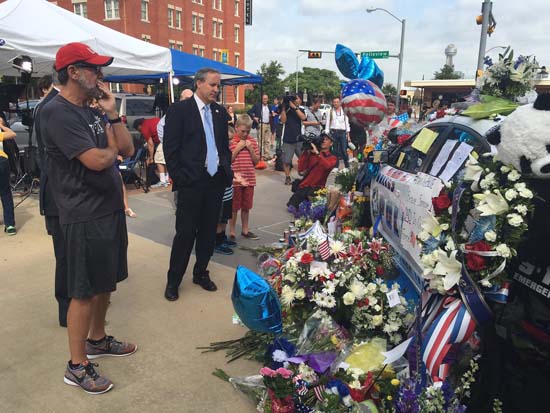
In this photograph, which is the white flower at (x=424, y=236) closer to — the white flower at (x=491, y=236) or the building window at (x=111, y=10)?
the white flower at (x=491, y=236)

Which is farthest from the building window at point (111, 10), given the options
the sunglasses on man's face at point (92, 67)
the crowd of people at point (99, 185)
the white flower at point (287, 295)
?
the white flower at point (287, 295)

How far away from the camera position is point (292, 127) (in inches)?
412

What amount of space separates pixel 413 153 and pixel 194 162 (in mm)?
1940

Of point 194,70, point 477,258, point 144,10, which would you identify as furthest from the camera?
point 144,10

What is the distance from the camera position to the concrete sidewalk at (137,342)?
2.88 m

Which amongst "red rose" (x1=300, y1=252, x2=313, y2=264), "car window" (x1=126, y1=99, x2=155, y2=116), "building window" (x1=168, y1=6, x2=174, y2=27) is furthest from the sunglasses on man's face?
"building window" (x1=168, y1=6, x2=174, y2=27)

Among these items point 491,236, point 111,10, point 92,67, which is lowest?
point 491,236

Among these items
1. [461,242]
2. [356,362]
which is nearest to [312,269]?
[356,362]

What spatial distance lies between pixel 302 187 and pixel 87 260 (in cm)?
407

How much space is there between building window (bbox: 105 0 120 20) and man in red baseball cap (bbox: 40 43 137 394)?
44.6 meters

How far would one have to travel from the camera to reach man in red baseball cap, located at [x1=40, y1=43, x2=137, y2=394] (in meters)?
2.63

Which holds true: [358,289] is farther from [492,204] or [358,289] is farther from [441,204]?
[492,204]

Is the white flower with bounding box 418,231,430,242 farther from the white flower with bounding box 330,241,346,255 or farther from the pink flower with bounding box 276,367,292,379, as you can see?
the pink flower with bounding box 276,367,292,379

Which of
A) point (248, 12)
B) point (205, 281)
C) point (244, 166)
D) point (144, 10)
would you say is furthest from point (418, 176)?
point (248, 12)
